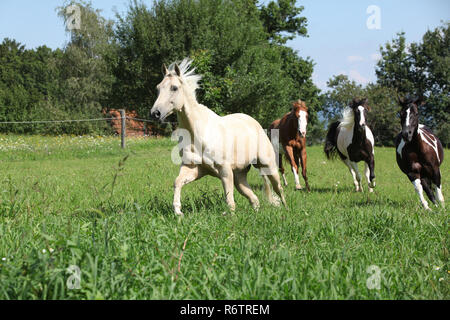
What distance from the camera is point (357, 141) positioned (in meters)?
9.41

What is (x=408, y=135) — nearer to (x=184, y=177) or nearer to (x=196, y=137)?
(x=196, y=137)

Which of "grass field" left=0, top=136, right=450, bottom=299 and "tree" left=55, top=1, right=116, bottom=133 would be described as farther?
"tree" left=55, top=1, right=116, bottom=133

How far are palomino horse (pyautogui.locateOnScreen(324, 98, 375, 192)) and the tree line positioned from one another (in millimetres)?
13759

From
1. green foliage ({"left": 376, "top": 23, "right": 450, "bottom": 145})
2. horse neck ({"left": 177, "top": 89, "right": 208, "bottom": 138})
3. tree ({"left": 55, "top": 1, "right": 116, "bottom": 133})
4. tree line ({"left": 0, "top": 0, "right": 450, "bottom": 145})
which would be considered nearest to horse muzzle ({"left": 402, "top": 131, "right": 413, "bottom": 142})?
horse neck ({"left": 177, "top": 89, "right": 208, "bottom": 138})

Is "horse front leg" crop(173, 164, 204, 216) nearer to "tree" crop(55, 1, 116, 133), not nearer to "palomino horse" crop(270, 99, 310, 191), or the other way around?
"palomino horse" crop(270, 99, 310, 191)

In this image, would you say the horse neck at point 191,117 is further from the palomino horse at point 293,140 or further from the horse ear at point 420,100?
the palomino horse at point 293,140

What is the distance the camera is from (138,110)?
30172mm

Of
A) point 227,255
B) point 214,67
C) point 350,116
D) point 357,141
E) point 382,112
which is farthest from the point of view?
point 382,112

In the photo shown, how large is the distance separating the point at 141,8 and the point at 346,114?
22299 millimetres

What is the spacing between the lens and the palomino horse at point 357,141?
9.05 metres

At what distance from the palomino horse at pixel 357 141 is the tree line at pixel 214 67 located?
13.8 meters

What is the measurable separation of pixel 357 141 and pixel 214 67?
21007mm

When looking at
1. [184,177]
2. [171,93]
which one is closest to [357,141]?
[184,177]

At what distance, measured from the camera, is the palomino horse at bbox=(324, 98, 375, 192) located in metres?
9.05
